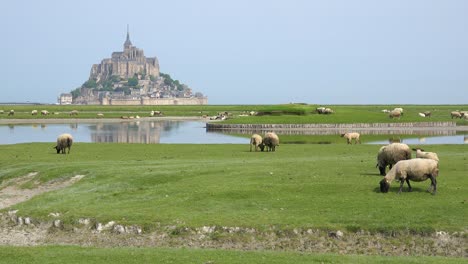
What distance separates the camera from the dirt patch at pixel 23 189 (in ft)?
94.4

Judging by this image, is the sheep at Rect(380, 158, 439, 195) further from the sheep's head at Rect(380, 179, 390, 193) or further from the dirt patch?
the dirt patch

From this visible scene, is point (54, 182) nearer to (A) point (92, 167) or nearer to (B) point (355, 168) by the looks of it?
(A) point (92, 167)

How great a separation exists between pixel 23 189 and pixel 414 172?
62.9 feet

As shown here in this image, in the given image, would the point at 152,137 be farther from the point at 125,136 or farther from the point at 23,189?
the point at 23,189

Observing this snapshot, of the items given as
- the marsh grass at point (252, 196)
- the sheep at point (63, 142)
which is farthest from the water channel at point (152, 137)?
the marsh grass at point (252, 196)

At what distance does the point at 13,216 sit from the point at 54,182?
7.75 m

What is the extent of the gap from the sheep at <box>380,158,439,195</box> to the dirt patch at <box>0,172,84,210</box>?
15.9m

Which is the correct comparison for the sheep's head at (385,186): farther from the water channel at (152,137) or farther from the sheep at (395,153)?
the water channel at (152,137)

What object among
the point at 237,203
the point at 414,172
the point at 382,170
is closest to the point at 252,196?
the point at 237,203

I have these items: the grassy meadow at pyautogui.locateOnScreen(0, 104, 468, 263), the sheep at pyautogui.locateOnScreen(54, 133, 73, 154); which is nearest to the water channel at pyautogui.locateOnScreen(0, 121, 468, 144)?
the sheep at pyautogui.locateOnScreen(54, 133, 73, 154)

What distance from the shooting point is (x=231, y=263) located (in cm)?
1630

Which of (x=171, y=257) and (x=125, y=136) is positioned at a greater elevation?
(x=171, y=257)

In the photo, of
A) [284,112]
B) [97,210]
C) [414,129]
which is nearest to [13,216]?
[97,210]

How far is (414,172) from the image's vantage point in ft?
76.7
